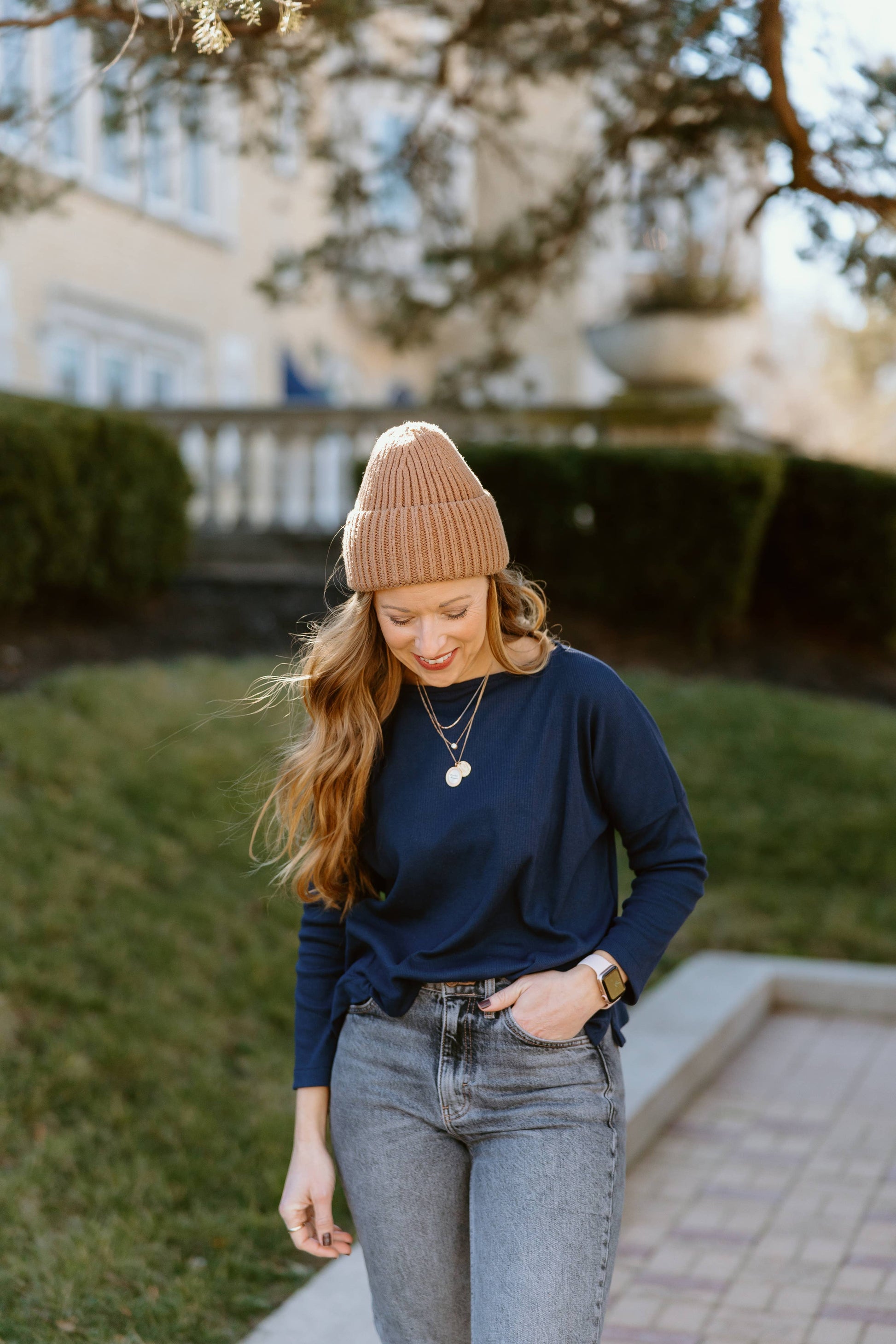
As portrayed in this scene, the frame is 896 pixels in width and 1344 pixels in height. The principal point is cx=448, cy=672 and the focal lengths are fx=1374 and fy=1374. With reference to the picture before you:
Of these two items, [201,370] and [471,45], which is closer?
[471,45]

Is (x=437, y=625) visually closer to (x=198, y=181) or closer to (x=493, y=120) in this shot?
(x=493, y=120)

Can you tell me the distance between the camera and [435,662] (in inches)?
83.8

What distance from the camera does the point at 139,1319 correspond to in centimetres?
323

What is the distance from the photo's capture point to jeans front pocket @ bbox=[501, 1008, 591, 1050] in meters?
2.01

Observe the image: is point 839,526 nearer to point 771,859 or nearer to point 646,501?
point 646,501

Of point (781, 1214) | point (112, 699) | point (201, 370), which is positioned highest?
point (201, 370)

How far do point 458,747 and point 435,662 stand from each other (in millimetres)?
139

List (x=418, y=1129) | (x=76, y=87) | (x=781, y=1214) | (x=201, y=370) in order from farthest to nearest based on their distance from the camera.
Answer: (x=201, y=370), (x=76, y=87), (x=781, y=1214), (x=418, y=1129)

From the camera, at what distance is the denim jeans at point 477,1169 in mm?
1938

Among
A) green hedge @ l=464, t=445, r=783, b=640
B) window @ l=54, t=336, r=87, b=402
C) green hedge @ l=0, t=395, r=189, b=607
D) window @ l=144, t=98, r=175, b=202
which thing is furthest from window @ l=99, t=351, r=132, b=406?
green hedge @ l=464, t=445, r=783, b=640

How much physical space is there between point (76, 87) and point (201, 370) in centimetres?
1151

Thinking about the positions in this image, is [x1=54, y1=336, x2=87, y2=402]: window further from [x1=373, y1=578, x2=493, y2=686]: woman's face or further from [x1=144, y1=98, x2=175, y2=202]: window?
[x1=373, y1=578, x2=493, y2=686]: woman's face

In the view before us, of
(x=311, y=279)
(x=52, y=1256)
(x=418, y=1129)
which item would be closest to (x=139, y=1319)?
(x=52, y=1256)

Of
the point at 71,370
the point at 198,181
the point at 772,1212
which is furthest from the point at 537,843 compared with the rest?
the point at 198,181
